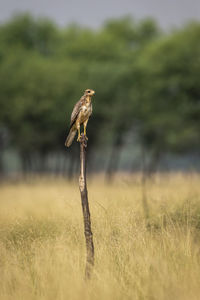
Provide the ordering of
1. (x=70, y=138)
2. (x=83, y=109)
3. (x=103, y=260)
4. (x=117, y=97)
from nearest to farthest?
(x=103, y=260) → (x=83, y=109) → (x=70, y=138) → (x=117, y=97)

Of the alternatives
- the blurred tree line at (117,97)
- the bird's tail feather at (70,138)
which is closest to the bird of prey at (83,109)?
the bird's tail feather at (70,138)

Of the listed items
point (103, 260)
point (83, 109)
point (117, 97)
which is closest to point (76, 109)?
point (83, 109)

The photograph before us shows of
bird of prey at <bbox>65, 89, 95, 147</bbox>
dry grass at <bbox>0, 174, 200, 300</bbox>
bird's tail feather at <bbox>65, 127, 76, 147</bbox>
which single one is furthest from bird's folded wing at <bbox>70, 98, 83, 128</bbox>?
dry grass at <bbox>0, 174, 200, 300</bbox>

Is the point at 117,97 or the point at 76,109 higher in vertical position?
the point at 117,97

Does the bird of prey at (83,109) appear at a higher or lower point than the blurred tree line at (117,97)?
lower

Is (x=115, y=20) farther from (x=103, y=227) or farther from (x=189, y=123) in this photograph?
(x=103, y=227)

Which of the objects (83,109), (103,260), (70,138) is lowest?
(103,260)

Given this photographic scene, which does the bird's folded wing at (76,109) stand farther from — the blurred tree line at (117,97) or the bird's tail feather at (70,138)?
the blurred tree line at (117,97)

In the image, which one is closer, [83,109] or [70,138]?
[83,109]

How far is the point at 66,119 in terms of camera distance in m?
28.6

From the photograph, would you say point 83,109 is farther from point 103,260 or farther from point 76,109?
point 103,260

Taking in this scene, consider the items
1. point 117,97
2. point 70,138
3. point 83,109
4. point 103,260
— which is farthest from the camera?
point 117,97

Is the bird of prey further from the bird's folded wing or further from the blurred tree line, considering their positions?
the blurred tree line

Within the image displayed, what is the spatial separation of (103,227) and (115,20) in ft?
130
